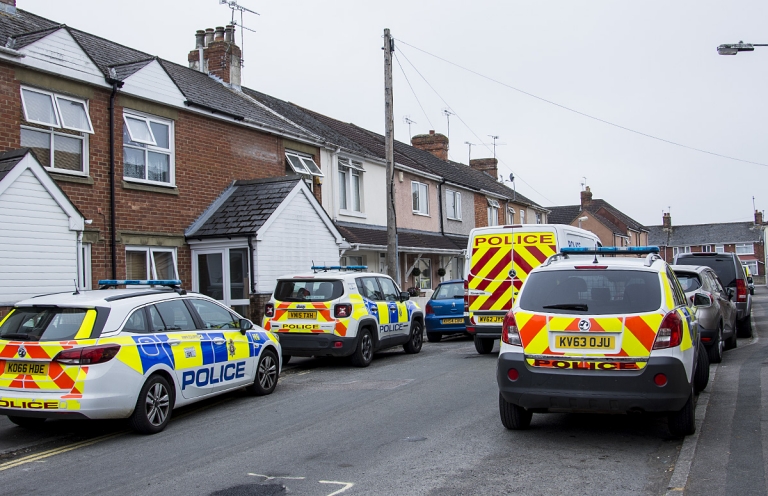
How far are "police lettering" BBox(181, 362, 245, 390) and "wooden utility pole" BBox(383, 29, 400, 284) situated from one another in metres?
9.05

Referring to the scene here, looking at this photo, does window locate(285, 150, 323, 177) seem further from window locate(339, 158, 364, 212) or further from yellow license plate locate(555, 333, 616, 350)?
yellow license plate locate(555, 333, 616, 350)

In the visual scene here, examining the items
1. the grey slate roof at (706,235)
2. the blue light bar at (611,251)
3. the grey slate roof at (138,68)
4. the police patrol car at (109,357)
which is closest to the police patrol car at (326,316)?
the police patrol car at (109,357)

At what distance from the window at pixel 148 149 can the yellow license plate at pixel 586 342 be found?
11026 mm

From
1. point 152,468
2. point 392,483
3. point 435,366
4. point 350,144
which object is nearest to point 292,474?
point 392,483

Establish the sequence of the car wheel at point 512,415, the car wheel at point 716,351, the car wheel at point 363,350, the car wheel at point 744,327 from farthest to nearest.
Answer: the car wheel at point 744,327 < the car wheel at point 363,350 < the car wheel at point 716,351 < the car wheel at point 512,415

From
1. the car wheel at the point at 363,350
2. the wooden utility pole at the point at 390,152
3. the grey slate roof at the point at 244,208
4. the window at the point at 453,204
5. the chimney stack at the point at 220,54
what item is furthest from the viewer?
the window at the point at 453,204

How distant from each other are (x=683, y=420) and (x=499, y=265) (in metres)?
7.20

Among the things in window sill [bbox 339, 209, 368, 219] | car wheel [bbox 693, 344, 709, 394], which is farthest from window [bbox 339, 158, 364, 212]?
car wheel [bbox 693, 344, 709, 394]

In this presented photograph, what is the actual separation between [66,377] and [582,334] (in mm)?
4938

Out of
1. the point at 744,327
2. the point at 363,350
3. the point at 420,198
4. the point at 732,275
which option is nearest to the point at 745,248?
the point at 420,198

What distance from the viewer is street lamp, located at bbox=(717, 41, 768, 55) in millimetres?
15164

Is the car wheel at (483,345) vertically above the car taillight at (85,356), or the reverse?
the car taillight at (85,356)

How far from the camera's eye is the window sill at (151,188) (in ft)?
48.5

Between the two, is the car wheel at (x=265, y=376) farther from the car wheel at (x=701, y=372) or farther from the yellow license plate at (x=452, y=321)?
the yellow license plate at (x=452, y=321)
